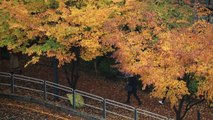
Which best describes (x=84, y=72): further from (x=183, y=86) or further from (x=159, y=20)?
(x=183, y=86)

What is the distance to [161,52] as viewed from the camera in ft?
47.7

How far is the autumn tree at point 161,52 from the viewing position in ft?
45.6

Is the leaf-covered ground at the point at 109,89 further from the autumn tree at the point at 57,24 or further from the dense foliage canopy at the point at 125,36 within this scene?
the autumn tree at the point at 57,24

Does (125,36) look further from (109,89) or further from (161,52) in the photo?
(109,89)

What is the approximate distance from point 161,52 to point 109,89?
30.9 ft

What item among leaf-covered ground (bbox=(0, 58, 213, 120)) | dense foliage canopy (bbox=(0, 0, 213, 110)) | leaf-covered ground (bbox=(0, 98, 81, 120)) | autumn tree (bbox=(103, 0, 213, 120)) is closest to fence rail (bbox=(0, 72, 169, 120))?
leaf-covered ground (bbox=(0, 98, 81, 120))

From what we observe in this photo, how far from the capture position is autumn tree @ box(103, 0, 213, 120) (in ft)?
45.6

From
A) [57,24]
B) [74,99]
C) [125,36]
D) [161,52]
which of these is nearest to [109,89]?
[74,99]

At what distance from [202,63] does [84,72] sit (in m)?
13.2

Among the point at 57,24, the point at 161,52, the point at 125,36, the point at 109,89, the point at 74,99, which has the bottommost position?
the point at 109,89

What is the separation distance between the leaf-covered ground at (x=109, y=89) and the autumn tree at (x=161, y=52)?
A: 519 cm

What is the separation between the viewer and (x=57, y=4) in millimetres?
17391

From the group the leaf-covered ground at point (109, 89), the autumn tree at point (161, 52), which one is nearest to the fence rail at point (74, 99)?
the leaf-covered ground at point (109, 89)

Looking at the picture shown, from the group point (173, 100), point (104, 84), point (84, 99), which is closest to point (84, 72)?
point (104, 84)
